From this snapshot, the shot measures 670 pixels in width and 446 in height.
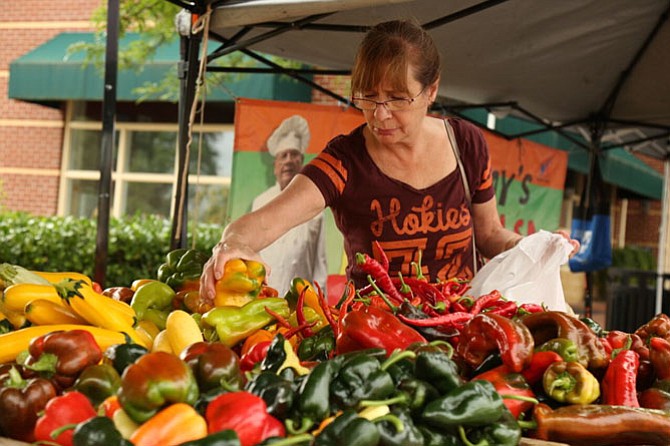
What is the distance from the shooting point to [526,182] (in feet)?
27.9

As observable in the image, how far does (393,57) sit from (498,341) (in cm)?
143

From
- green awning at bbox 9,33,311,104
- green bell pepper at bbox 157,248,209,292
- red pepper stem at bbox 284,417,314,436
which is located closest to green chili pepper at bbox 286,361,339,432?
red pepper stem at bbox 284,417,314,436

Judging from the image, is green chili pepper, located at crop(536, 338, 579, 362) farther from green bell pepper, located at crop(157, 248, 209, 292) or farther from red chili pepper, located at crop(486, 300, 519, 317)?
green bell pepper, located at crop(157, 248, 209, 292)

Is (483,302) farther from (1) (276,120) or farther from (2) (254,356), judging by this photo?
(1) (276,120)

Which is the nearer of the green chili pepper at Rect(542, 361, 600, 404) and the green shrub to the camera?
the green chili pepper at Rect(542, 361, 600, 404)

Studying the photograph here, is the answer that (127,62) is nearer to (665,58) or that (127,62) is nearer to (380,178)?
(665,58)

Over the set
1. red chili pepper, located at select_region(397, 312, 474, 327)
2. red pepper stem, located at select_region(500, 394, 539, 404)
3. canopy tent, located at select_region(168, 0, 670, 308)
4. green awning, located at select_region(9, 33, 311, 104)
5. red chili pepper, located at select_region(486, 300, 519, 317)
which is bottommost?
red pepper stem, located at select_region(500, 394, 539, 404)

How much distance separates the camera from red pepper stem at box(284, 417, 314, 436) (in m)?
1.75

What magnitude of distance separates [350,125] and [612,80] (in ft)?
8.68

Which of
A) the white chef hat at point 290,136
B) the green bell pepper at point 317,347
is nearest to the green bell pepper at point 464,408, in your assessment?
the green bell pepper at point 317,347

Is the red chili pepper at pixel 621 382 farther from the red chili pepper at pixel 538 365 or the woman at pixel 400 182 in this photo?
the woman at pixel 400 182

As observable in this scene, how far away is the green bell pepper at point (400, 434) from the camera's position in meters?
1.78

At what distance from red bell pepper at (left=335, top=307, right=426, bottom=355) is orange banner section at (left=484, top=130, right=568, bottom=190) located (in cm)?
566

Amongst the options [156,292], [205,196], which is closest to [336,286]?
[156,292]
